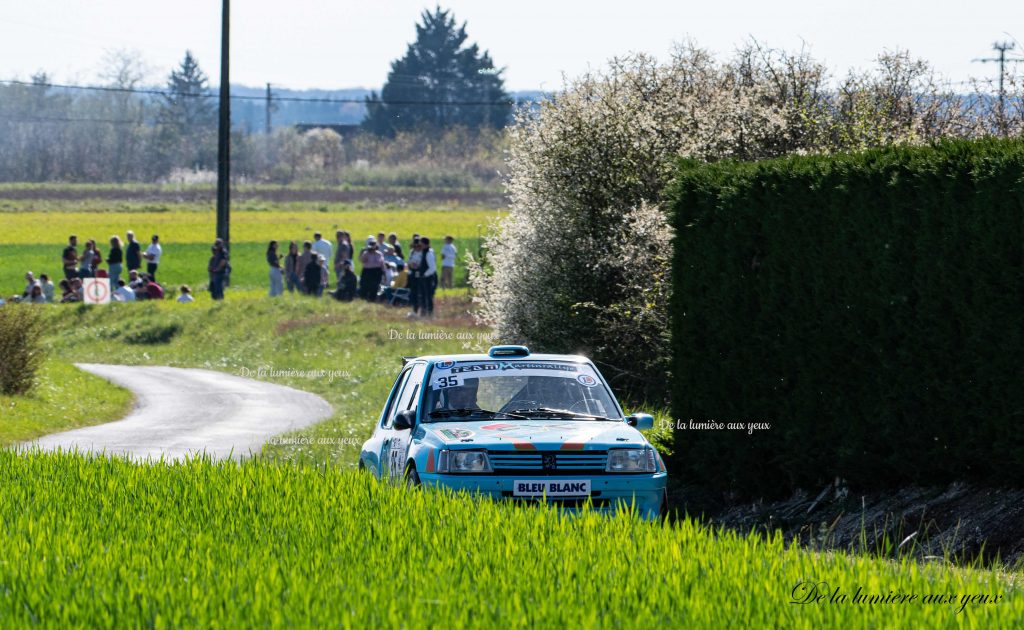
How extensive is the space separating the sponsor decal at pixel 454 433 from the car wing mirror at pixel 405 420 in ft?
1.64

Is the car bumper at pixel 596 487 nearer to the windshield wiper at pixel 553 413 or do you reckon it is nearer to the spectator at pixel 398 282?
the windshield wiper at pixel 553 413

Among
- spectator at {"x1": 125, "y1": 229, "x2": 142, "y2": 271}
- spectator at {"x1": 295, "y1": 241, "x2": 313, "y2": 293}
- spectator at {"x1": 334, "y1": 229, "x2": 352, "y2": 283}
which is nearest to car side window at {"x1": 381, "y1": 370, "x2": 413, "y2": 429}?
spectator at {"x1": 334, "y1": 229, "x2": 352, "y2": 283}

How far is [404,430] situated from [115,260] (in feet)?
118

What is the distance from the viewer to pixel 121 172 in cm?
11925

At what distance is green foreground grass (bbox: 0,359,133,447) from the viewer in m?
21.0

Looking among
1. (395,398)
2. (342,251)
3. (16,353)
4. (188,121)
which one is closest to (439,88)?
(188,121)

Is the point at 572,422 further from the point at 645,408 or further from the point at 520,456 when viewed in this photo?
the point at 645,408

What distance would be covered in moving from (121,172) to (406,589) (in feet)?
385

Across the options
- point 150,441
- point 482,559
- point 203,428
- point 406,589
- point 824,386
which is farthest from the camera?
point 203,428

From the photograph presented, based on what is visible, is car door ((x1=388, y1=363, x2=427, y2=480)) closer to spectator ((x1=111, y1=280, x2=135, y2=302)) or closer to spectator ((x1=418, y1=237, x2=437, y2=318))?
spectator ((x1=418, y1=237, x2=437, y2=318))

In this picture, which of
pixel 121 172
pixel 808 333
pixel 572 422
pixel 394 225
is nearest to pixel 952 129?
pixel 808 333

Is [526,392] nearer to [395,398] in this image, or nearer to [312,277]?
[395,398]

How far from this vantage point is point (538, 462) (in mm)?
10977

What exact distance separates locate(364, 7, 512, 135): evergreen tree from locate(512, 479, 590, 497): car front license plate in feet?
348
